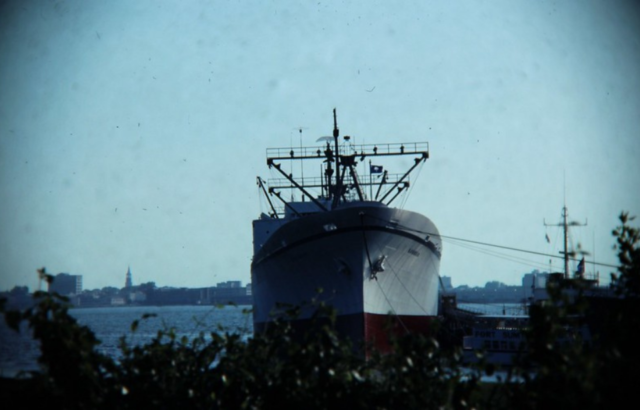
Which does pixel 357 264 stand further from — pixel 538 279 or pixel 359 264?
pixel 538 279

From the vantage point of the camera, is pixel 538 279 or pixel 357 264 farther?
pixel 538 279

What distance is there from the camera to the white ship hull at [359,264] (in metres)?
30.3

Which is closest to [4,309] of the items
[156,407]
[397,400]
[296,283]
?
[156,407]

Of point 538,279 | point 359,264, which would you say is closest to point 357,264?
point 359,264

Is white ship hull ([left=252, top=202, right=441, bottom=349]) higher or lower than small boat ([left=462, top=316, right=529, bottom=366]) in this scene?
higher

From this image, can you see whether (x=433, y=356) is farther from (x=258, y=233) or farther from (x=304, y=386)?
(x=258, y=233)

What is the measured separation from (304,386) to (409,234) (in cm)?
2108

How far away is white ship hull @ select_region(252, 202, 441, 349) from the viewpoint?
30297 millimetres

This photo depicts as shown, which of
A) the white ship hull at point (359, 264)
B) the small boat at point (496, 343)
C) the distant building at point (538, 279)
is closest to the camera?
the white ship hull at point (359, 264)

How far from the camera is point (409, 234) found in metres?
32.4

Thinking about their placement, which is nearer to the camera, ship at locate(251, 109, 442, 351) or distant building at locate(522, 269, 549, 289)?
ship at locate(251, 109, 442, 351)

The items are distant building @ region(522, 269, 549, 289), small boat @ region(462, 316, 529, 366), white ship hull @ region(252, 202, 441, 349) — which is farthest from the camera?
distant building @ region(522, 269, 549, 289)

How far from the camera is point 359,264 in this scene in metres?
30.3

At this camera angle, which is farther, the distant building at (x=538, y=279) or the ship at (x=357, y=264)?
the distant building at (x=538, y=279)
